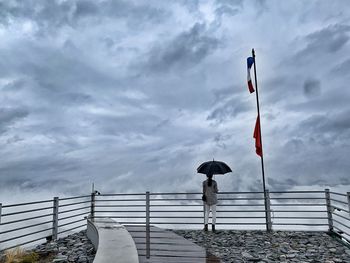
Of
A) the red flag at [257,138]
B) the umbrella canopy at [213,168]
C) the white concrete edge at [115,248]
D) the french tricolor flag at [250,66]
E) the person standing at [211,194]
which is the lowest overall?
the white concrete edge at [115,248]

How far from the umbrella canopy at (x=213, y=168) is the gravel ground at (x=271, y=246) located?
1.99 meters

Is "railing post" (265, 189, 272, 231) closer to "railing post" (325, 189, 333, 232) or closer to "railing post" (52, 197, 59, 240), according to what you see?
"railing post" (325, 189, 333, 232)

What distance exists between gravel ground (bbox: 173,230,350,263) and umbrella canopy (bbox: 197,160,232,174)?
1989mm

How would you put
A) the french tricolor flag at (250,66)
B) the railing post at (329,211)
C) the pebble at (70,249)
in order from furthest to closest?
the french tricolor flag at (250,66), the railing post at (329,211), the pebble at (70,249)

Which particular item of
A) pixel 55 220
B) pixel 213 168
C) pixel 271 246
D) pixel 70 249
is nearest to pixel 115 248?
pixel 70 249

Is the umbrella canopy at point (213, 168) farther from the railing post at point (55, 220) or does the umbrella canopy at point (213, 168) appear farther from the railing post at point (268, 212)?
the railing post at point (55, 220)

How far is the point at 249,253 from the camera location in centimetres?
798

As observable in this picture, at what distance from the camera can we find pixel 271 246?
352 inches

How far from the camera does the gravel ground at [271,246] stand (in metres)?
7.57

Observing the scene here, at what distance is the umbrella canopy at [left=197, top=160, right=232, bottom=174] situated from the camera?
1105 centimetres

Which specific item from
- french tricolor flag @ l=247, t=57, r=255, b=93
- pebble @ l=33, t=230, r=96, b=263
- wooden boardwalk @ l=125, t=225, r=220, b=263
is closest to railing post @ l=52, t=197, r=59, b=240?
pebble @ l=33, t=230, r=96, b=263

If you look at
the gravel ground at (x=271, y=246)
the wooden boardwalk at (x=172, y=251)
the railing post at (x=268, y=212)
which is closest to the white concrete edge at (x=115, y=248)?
the wooden boardwalk at (x=172, y=251)

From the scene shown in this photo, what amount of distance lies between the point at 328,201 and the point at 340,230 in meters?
1.09

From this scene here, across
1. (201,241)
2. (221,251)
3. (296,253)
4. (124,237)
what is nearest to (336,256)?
(296,253)
